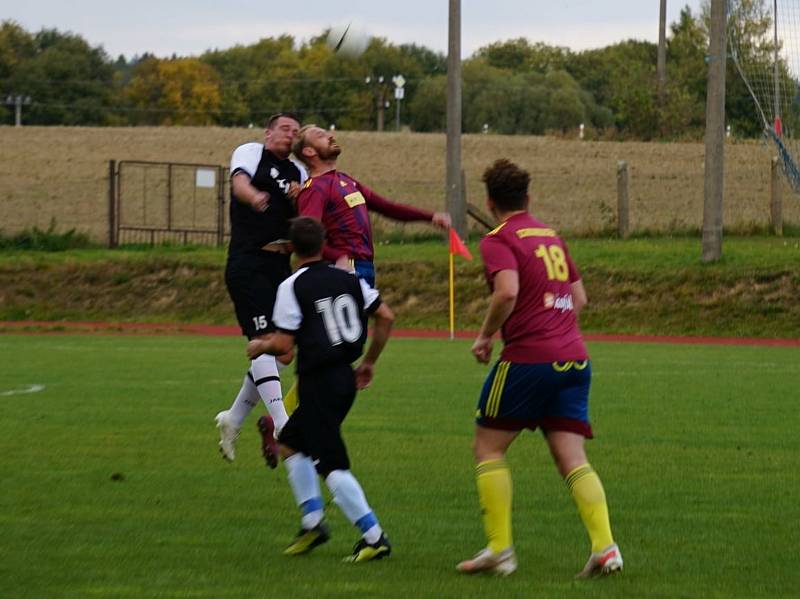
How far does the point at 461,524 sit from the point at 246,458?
9.87 ft

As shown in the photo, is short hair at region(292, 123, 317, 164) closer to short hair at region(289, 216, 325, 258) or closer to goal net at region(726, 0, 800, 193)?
short hair at region(289, 216, 325, 258)

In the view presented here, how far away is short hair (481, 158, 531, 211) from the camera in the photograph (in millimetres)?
6992

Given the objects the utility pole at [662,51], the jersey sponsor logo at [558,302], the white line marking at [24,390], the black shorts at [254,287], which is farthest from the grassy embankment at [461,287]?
the jersey sponsor logo at [558,302]

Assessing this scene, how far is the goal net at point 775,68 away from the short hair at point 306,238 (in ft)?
67.5

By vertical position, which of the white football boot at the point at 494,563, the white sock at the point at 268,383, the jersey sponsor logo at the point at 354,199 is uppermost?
the jersey sponsor logo at the point at 354,199

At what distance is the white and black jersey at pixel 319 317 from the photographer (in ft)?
23.4

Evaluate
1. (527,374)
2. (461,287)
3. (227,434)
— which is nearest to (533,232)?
(527,374)

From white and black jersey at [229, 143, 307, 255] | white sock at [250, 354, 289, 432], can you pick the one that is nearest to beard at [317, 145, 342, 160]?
white and black jersey at [229, 143, 307, 255]

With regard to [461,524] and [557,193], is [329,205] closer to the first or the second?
[461,524]

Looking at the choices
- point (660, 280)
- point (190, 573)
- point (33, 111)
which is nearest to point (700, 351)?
point (660, 280)

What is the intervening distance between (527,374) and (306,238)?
48.5 inches

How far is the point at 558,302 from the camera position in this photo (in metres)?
6.95

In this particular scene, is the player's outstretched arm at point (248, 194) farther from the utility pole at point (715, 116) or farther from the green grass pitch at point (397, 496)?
the utility pole at point (715, 116)

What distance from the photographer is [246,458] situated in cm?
1091
